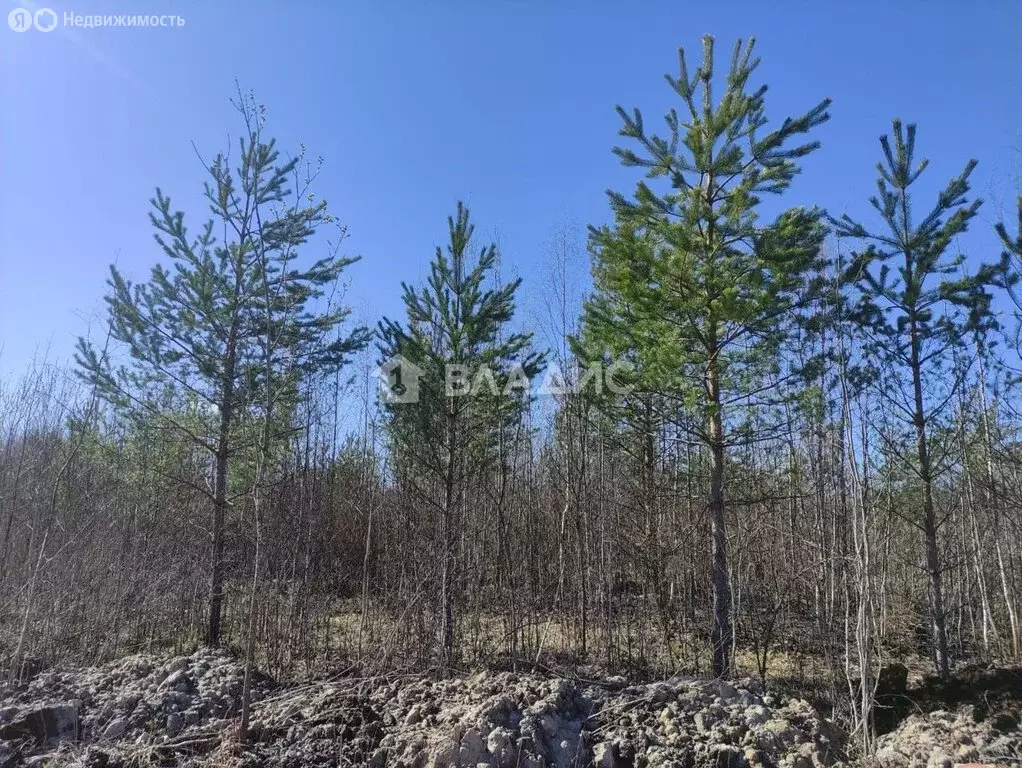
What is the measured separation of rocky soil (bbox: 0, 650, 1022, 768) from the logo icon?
355 cm

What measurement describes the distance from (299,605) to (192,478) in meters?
4.14

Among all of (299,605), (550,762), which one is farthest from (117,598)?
(550,762)

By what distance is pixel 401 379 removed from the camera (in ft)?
26.5

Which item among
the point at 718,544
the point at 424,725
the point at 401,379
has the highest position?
the point at 401,379

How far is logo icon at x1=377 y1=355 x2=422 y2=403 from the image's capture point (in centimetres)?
788

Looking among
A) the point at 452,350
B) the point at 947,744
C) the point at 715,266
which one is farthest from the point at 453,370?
the point at 947,744

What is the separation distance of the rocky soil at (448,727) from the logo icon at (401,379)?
3549 mm

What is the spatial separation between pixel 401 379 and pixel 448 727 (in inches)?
180

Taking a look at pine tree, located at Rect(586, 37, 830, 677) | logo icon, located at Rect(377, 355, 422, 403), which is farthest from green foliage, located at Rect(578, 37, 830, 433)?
logo icon, located at Rect(377, 355, 422, 403)

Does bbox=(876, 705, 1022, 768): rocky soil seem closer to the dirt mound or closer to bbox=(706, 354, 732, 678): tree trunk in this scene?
the dirt mound

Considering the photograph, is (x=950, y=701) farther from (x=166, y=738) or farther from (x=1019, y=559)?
(x=166, y=738)

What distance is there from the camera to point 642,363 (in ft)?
24.4

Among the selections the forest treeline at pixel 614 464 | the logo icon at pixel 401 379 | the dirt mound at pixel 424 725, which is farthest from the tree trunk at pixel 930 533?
the logo icon at pixel 401 379

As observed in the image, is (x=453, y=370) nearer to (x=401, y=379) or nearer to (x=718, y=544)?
(x=401, y=379)
